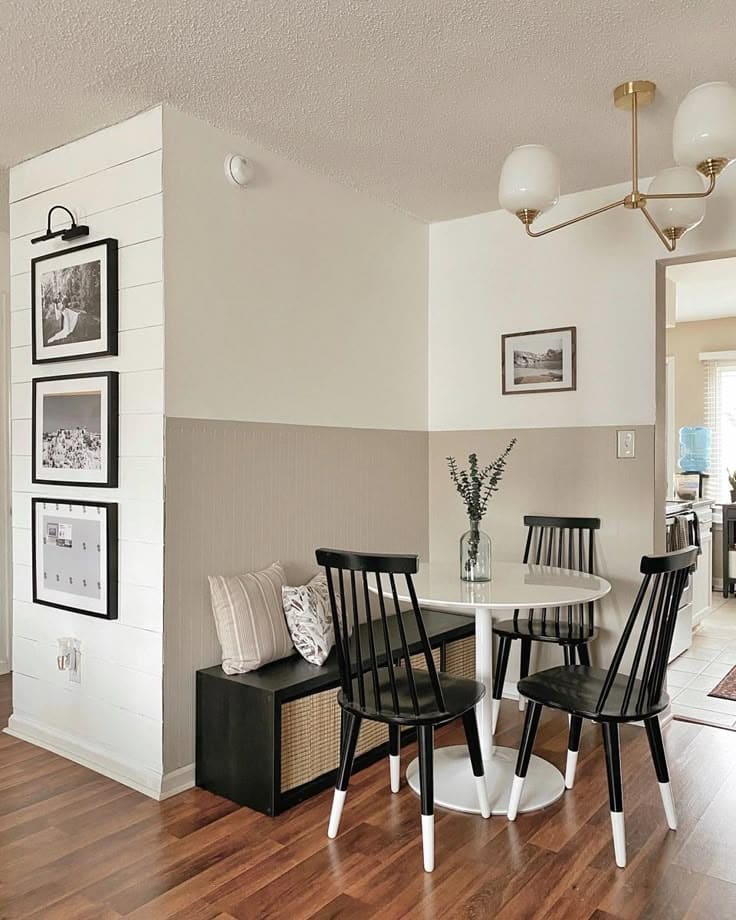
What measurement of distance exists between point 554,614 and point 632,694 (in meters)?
1.26

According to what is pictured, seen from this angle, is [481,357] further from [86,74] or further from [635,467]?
[86,74]

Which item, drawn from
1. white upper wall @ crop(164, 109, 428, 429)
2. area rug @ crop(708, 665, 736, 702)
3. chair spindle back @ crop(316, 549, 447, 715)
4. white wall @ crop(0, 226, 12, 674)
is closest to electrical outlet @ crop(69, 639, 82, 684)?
white upper wall @ crop(164, 109, 428, 429)

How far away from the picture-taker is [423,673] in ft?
8.87

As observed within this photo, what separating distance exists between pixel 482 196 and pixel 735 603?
430cm

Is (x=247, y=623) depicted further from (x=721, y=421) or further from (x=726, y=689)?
(x=721, y=421)

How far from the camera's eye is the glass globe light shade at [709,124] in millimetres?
2148

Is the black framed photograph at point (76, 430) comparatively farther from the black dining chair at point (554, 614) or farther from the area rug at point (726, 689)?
the area rug at point (726, 689)

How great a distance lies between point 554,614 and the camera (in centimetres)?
368

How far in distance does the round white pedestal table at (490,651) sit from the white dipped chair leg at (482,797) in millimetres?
34

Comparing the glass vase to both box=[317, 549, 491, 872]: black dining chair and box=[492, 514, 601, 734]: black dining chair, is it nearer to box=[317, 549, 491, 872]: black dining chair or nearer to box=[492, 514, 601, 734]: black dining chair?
box=[317, 549, 491, 872]: black dining chair

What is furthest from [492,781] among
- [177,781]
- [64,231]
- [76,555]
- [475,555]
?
[64,231]

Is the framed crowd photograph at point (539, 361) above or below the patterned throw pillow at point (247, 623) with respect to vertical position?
above

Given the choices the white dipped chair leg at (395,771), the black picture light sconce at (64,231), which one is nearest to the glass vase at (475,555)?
the white dipped chair leg at (395,771)

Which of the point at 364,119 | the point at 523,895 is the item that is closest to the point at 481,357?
the point at 364,119
